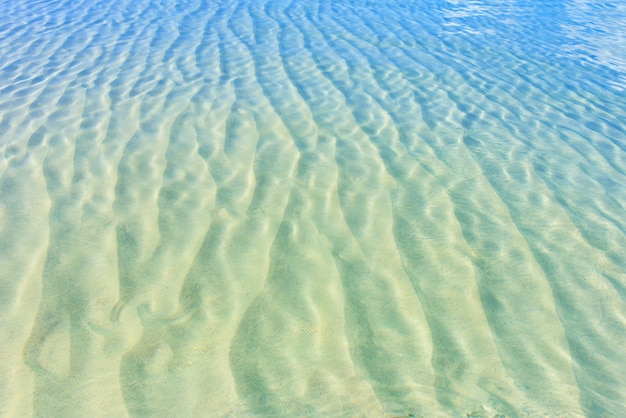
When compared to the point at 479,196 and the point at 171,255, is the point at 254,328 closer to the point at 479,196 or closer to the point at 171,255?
the point at 171,255

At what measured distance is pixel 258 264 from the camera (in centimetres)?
242

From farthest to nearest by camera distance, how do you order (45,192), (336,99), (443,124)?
(336,99), (443,124), (45,192)

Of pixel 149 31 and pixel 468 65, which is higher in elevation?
pixel 149 31

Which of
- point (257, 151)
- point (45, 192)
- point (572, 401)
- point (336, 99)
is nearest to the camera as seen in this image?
point (572, 401)

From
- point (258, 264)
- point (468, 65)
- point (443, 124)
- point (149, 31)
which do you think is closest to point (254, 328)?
point (258, 264)

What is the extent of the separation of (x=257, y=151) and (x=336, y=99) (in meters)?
1.30

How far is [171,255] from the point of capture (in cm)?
246

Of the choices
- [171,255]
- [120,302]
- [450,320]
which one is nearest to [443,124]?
[450,320]

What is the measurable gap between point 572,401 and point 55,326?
201 centimetres

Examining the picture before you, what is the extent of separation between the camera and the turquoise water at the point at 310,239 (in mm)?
1847

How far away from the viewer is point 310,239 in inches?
102

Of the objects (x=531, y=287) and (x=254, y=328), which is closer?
(x=254, y=328)

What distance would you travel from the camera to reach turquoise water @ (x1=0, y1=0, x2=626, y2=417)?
1.85 meters

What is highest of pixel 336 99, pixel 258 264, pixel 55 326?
pixel 55 326
